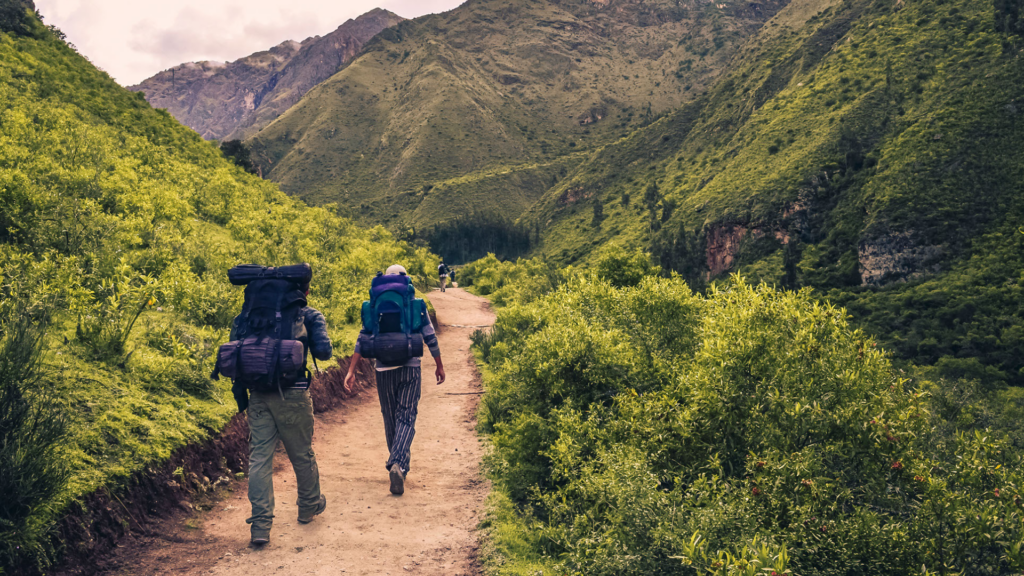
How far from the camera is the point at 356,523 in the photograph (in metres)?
5.32

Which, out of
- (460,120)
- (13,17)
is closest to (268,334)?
(13,17)

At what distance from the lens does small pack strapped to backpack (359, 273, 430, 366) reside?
19.4 feet

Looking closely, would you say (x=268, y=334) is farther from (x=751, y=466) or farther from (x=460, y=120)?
(x=460, y=120)

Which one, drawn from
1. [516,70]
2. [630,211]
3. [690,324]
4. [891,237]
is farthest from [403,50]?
[690,324]

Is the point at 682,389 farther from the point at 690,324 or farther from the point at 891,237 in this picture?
the point at 891,237

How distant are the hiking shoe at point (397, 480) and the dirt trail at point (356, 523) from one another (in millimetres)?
82

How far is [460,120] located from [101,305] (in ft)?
454

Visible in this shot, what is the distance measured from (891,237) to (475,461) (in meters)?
60.0

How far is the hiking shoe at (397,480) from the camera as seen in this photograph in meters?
6.17

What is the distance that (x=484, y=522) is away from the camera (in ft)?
19.2

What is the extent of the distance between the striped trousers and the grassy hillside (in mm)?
2142

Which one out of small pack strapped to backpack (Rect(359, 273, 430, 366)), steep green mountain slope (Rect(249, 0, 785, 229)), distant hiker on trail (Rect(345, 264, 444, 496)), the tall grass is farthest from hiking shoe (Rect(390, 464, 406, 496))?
steep green mountain slope (Rect(249, 0, 785, 229))

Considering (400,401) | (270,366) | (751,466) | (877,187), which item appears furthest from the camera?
(877,187)

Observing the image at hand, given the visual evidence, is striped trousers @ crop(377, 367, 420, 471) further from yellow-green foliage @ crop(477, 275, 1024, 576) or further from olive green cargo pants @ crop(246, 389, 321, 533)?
yellow-green foliage @ crop(477, 275, 1024, 576)
